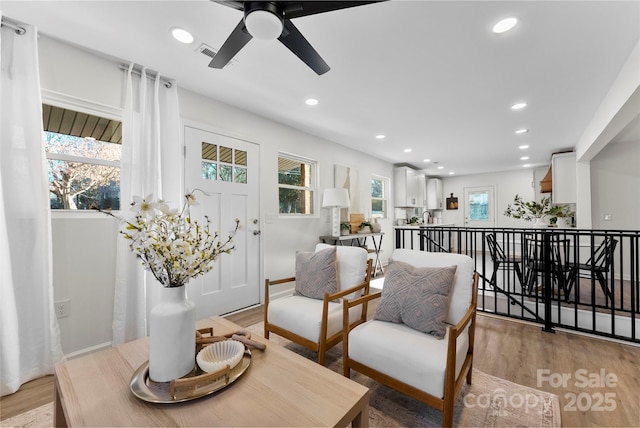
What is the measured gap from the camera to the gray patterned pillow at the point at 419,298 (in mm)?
1667

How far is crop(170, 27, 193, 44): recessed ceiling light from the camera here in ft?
6.52

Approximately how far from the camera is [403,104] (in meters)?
3.25

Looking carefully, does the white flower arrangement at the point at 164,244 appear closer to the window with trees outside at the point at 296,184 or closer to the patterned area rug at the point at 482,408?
the patterned area rug at the point at 482,408

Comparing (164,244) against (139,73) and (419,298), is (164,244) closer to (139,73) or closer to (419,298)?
(419,298)

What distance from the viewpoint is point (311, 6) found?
1.36 m

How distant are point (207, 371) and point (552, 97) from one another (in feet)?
13.3

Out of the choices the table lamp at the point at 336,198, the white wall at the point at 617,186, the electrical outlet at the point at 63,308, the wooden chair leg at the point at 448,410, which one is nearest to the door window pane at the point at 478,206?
the white wall at the point at 617,186

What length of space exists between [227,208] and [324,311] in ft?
6.16

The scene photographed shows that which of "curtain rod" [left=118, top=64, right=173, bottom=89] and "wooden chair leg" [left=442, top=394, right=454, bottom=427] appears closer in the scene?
"wooden chair leg" [left=442, top=394, right=454, bottom=427]

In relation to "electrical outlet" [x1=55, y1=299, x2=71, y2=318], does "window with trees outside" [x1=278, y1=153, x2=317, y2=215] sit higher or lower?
higher

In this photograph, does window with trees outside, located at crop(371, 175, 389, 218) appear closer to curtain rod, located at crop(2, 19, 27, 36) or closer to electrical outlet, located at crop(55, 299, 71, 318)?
electrical outlet, located at crop(55, 299, 71, 318)

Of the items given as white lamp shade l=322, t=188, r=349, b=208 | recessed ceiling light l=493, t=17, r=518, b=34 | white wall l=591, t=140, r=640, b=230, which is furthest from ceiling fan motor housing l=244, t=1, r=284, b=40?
white wall l=591, t=140, r=640, b=230

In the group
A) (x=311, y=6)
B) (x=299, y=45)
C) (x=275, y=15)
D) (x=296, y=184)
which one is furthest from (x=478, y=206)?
(x=275, y=15)

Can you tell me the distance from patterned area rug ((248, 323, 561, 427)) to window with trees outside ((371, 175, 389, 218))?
434 centimetres
